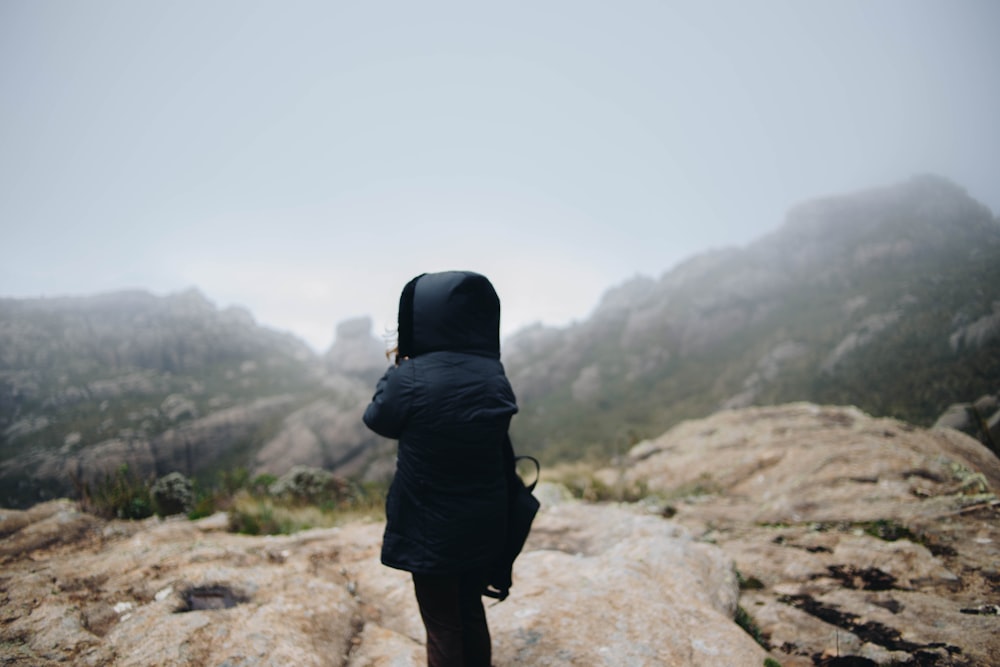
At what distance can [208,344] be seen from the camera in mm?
53125

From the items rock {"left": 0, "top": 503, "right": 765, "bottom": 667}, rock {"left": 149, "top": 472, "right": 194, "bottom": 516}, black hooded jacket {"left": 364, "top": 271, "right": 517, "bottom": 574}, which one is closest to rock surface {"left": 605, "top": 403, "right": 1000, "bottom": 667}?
rock {"left": 0, "top": 503, "right": 765, "bottom": 667}

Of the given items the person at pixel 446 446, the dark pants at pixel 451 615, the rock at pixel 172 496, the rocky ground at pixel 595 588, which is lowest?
the rock at pixel 172 496

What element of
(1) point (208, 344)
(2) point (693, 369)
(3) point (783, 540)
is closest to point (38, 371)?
(1) point (208, 344)

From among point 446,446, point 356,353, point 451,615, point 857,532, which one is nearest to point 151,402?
point 356,353

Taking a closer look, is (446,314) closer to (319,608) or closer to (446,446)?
(446,446)

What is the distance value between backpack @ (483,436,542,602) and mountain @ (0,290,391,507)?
1088 inches

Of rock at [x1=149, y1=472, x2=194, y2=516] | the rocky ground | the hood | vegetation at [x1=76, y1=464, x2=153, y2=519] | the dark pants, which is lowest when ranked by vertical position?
rock at [x1=149, y1=472, x2=194, y2=516]

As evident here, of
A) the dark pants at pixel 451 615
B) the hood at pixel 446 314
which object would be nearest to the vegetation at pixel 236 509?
the dark pants at pixel 451 615

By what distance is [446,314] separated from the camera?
75.3 inches

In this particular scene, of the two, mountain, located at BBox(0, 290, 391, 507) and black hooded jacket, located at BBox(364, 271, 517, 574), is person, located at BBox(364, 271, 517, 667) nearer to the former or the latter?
black hooded jacket, located at BBox(364, 271, 517, 574)

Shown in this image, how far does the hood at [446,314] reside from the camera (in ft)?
6.31

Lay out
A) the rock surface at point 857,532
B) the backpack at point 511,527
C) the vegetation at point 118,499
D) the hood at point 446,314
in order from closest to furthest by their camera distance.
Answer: the hood at point 446,314, the backpack at point 511,527, the rock surface at point 857,532, the vegetation at point 118,499

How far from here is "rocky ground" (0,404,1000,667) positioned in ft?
7.64

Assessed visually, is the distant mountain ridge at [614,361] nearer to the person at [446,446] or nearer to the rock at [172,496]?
the rock at [172,496]
